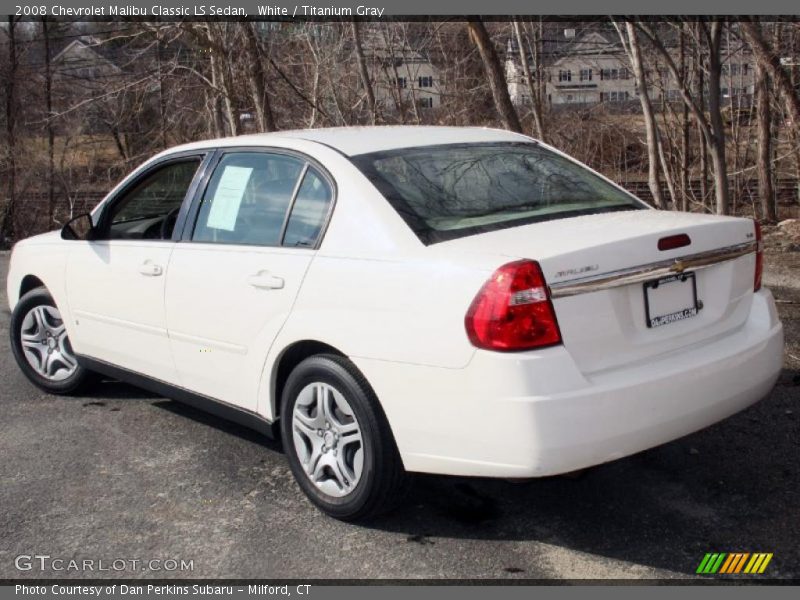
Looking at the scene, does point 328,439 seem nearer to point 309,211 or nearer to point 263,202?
point 309,211

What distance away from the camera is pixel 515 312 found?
10.6 ft

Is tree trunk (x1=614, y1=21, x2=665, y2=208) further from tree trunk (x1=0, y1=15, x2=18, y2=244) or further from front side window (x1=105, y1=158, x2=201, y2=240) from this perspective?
tree trunk (x1=0, y1=15, x2=18, y2=244)

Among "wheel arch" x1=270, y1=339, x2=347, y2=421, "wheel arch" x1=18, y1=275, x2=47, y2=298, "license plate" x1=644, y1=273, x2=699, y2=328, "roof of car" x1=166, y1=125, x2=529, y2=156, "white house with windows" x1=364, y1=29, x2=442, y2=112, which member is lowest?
"wheel arch" x1=270, y1=339, x2=347, y2=421

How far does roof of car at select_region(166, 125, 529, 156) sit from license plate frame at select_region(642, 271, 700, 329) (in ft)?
4.63

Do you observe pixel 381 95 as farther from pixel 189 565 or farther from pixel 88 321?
pixel 189 565

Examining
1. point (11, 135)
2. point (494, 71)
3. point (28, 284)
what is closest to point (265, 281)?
point (28, 284)

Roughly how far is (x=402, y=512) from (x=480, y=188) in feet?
4.88

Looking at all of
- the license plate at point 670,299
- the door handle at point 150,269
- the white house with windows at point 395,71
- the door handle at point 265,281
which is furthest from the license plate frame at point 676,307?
the white house with windows at point 395,71

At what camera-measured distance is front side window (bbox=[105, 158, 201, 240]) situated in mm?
5062

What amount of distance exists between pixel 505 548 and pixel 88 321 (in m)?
2.98

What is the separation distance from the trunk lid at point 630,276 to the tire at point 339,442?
73 centimetres

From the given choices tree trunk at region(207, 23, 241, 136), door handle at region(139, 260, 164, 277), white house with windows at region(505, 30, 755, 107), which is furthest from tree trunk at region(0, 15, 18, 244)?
door handle at region(139, 260, 164, 277)

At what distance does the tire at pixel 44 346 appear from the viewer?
5.89 meters

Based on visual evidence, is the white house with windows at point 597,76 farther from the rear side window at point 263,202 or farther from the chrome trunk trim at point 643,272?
the chrome trunk trim at point 643,272
